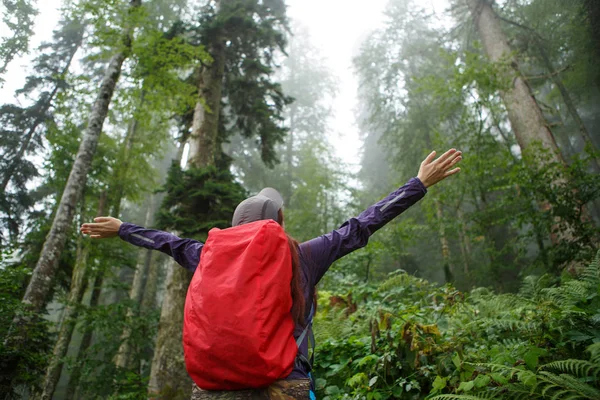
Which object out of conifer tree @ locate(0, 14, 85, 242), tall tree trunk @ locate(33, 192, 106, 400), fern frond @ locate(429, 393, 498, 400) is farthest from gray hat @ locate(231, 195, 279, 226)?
conifer tree @ locate(0, 14, 85, 242)

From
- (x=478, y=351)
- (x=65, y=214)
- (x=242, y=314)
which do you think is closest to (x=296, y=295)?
(x=242, y=314)

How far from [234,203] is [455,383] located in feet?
16.8

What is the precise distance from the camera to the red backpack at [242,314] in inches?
67.5

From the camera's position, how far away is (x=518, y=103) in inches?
394

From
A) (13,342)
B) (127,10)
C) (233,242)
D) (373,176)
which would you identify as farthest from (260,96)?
(373,176)

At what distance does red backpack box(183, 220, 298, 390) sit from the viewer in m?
1.71

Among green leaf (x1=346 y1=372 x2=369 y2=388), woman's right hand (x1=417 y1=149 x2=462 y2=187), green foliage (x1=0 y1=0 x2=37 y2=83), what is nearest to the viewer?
woman's right hand (x1=417 y1=149 x2=462 y2=187)

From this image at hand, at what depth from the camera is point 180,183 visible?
276 inches

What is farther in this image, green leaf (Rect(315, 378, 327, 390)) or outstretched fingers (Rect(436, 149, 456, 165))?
green leaf (Rect(315, 378, 327, 390))

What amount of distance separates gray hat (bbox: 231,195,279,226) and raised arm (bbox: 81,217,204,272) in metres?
0.53

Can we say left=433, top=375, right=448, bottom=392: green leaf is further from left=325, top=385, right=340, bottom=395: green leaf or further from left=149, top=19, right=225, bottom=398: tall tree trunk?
left=149, top=19, right=225, bottom=398: tall tree trunk

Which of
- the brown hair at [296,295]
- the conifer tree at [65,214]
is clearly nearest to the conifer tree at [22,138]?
the conifer tree at [65,214]

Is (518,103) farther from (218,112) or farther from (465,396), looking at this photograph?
(465,396)

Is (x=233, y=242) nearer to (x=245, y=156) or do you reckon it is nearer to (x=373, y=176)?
(x=245, y=156)
